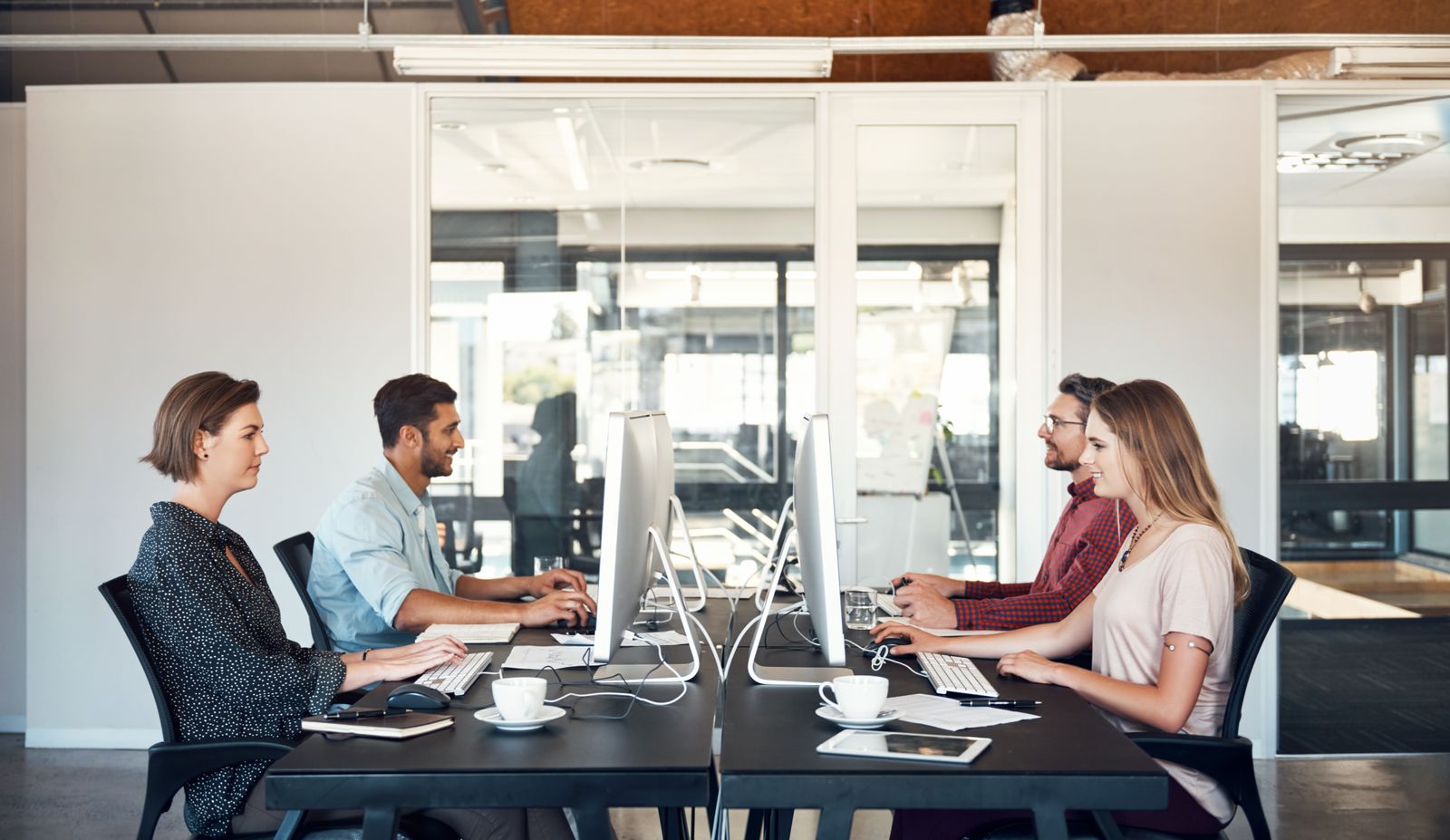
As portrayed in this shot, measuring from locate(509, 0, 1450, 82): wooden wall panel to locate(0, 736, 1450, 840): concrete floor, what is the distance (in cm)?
296

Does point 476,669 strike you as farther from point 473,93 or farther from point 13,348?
point 13,348

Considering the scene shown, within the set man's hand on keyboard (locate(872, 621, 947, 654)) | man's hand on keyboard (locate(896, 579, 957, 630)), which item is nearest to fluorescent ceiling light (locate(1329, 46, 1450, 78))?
man's hand on keyboard (locate(896, 579, 957, 630))

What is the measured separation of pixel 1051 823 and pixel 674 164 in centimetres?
364

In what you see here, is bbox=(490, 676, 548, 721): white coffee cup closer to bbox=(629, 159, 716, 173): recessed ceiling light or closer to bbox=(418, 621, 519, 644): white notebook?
bbox=(418, 621, 519, 644): white notebook

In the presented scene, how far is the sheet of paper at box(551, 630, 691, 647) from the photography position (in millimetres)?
2855

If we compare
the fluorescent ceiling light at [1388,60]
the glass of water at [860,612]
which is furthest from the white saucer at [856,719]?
the fluorescent ceiling light at [1388,60]

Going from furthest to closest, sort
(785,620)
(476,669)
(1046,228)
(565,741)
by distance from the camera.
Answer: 1. (1046,228)
2. (785,620)
3. (476,669)
4. (565,741)

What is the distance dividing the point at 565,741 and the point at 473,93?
11.9 feet

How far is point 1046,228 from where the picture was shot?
16.1ft

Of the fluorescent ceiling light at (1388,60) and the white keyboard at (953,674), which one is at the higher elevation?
the fluorescent ceiling light at (1388,60)

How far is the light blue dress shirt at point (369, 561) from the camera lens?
3.12 m

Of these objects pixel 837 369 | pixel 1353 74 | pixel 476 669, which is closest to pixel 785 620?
pixel 476 669

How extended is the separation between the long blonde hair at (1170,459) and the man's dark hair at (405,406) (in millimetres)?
1917

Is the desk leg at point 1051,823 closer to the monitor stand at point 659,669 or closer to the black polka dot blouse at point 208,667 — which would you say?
the monitor stand at point 659,669
